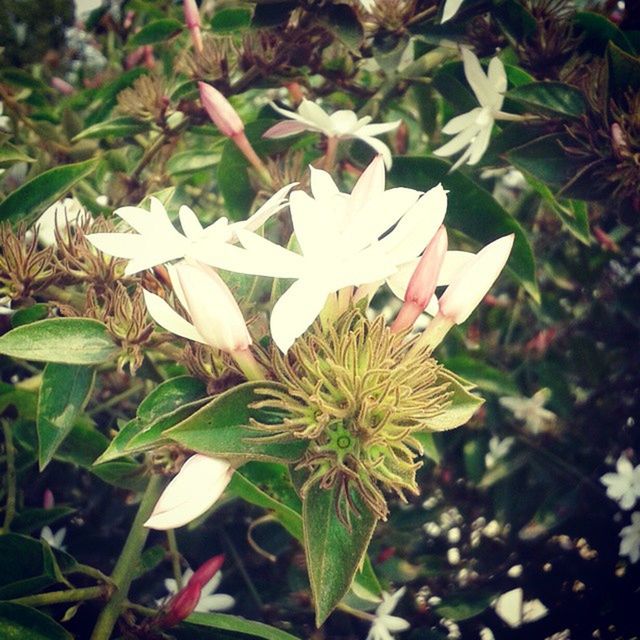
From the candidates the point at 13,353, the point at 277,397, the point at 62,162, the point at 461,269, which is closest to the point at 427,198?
the point at 461,269

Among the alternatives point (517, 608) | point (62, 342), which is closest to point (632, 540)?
point (517, 608)

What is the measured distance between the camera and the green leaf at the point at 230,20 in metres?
1.03

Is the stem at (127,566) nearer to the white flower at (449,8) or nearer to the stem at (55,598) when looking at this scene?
the stem at (55,598)

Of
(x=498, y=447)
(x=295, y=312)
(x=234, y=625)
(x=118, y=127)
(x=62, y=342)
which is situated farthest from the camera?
(x=498, y=447)

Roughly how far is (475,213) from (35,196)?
506 millimetres

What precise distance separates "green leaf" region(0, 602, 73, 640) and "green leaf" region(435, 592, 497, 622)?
2.16 ft

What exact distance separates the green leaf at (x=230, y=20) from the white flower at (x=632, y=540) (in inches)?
41.0

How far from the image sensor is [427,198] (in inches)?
21.2

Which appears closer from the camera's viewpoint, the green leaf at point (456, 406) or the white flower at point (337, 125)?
the green leaf at point (456, 406)

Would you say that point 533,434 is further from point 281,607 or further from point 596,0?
point 596,0

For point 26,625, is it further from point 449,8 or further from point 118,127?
point 449,8

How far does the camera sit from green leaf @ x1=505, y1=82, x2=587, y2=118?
31.1 inches

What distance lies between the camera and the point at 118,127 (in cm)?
93

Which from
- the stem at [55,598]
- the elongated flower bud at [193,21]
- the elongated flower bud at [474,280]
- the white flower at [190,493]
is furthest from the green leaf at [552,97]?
the stem at [55,598]
